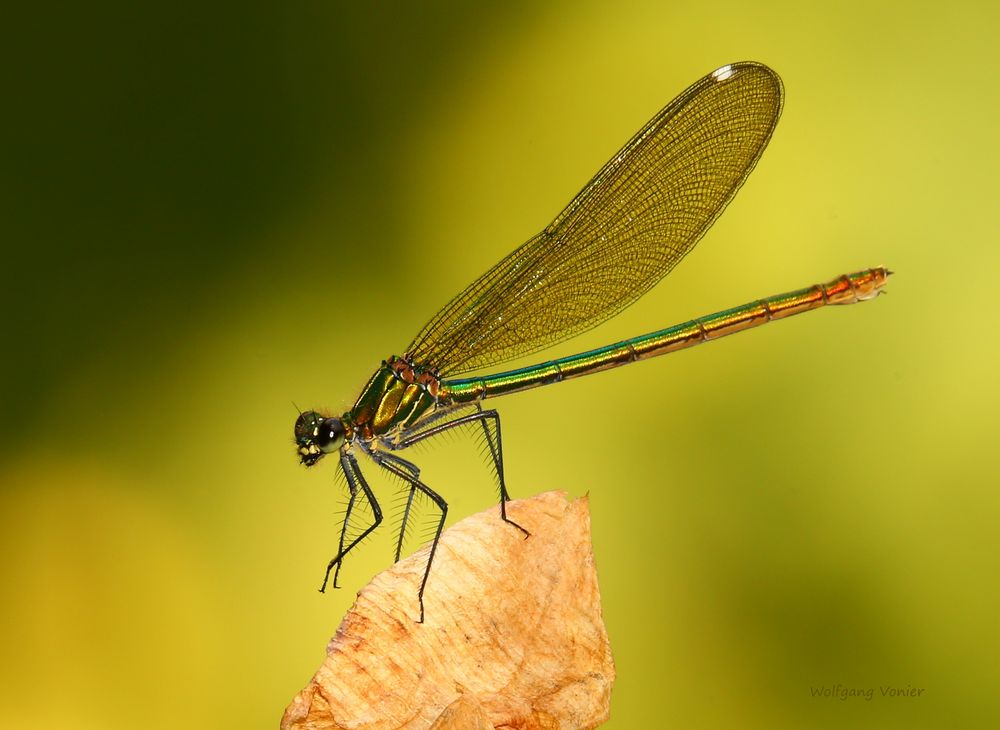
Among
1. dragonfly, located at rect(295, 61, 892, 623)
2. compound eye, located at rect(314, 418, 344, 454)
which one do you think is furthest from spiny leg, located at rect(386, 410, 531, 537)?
compound eye, located at rect(314, 418, 344, 454)

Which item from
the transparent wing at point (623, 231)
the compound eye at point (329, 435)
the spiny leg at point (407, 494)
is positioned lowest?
the spiny leg at point (407, 494)

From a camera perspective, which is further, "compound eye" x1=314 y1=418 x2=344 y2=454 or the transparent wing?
the transparent wing

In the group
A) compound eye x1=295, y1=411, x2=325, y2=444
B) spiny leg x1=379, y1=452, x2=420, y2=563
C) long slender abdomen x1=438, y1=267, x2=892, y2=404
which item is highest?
long slender abdomen x1=438, y1=267, x2=892, y2=404

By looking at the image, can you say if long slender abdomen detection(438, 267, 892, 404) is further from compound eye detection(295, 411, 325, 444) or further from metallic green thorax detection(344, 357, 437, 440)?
compound eye detection(295, 411, 325, 444)

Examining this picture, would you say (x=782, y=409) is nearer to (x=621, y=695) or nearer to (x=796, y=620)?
(x=796, y=620)

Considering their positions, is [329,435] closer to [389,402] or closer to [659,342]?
[389,402]

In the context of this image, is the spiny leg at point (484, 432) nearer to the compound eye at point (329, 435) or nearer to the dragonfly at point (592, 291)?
the dragonfly at point (592, 291)

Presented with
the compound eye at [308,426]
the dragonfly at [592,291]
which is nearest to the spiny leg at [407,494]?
the dragonfly at [592,291]
